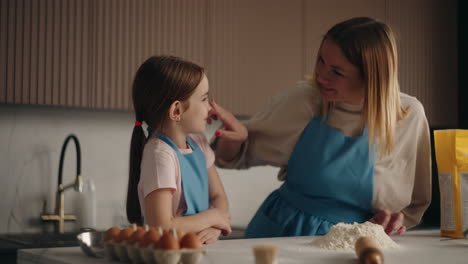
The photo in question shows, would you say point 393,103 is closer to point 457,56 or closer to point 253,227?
point 253,227

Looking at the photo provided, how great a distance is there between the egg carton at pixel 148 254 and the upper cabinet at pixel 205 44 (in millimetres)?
1321

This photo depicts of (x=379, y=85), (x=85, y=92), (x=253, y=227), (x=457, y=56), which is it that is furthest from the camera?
(x=457, y=56)

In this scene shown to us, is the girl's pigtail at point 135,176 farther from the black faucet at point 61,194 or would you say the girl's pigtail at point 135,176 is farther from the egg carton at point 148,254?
the black faucet at point 61,194

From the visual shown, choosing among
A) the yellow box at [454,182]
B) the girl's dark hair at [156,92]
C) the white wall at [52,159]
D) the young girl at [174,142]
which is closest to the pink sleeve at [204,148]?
the young girl at [174,142]

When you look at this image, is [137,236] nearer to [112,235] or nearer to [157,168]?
[112,235]

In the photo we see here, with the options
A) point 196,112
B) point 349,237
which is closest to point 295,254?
point 349,237

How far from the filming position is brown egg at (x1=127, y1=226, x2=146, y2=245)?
894mm

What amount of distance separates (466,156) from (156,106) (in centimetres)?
71

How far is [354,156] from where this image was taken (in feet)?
5.18

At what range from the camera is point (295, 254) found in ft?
3.46

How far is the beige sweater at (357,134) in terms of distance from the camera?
159 cm

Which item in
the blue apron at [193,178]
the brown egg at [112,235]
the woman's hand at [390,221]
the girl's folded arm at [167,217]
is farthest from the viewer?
the woman's hand at [390,221]

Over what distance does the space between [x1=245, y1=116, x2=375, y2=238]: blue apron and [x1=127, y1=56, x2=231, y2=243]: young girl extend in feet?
0.82

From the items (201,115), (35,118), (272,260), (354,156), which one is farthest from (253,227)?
(35,118)
